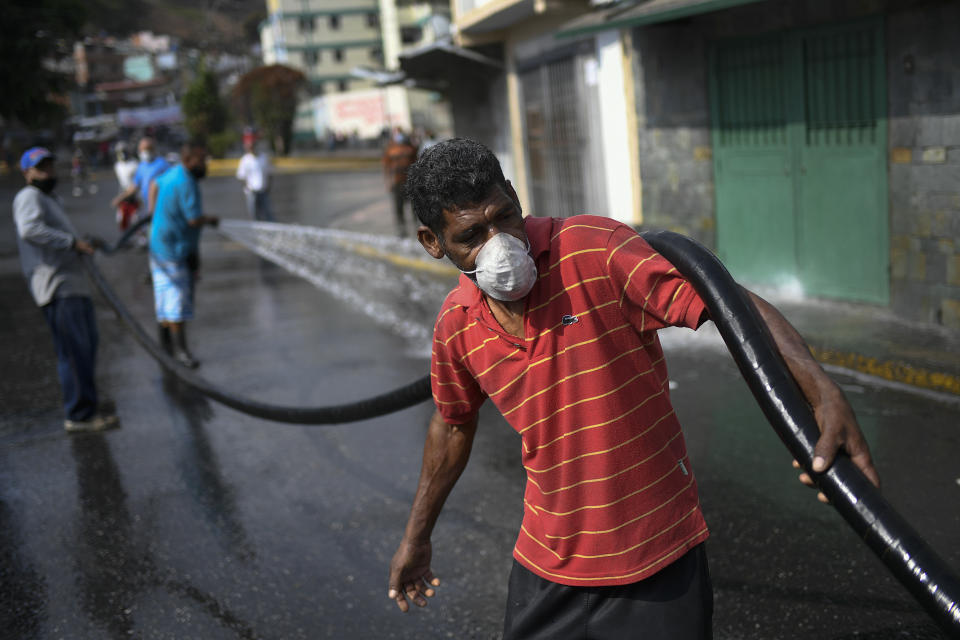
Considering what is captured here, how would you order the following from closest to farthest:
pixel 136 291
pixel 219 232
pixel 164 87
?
pixel 136 291, pixel 219 232, pixel 164 87

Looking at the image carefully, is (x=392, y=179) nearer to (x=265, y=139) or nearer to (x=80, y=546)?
(x=80, y=546)

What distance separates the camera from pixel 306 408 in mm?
4676

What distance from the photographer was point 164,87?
102m

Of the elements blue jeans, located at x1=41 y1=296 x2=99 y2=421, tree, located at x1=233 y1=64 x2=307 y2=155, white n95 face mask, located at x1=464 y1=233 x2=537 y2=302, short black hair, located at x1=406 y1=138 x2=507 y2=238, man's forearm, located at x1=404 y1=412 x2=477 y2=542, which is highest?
tree, located at x1=233 y1=64 x2=307 y2=155

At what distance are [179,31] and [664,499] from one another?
195 m

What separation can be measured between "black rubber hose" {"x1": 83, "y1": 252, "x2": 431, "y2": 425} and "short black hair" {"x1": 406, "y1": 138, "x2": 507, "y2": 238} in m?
1.30

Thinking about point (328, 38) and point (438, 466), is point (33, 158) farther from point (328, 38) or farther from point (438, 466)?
point (328, 38)

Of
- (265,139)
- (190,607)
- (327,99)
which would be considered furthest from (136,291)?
(327,99)

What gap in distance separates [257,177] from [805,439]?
16.4 metres

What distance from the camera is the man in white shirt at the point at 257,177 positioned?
1725 centimetres

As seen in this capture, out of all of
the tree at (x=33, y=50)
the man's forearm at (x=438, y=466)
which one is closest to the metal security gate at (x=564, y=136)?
the man's forearm at (x=438, y=466)

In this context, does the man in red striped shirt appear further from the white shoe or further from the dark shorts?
the white shoe

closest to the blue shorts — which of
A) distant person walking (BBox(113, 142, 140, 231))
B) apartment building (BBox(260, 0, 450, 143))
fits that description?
distant person walking (BBox(113, 142, 140, 231))

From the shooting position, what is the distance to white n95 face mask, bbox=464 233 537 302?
202cm
